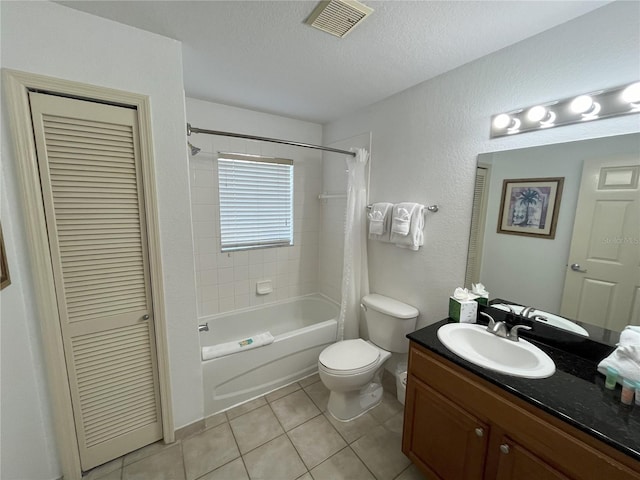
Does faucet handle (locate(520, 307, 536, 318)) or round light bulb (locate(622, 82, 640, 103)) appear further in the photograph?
faucet handle (locate(520, 307, 536, 318))

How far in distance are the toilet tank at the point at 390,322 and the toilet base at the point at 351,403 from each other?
0.38 metres

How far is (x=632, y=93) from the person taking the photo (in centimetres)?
107

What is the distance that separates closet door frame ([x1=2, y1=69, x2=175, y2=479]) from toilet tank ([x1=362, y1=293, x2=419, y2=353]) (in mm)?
1446

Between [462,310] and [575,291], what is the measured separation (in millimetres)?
506

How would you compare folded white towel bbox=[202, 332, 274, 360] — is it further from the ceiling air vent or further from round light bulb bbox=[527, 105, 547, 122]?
round light bulb bbox=[527, 105, 547, 122]

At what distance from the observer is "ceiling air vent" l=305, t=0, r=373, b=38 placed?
1106mm

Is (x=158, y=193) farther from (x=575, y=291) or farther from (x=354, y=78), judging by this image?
(x=575, y=291)

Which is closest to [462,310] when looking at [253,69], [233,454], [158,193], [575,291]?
[575,291]

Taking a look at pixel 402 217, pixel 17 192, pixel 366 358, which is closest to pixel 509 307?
pixel 402 217

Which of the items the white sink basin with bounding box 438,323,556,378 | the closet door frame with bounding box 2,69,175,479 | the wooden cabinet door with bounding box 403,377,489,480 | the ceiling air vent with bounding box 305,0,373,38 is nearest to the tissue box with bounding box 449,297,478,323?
the white sink basin with bounding box 438,323,556,378

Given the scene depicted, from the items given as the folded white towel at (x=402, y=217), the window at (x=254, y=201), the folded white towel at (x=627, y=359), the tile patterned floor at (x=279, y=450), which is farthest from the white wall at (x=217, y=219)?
the folded white towel at (x=627, y=359)

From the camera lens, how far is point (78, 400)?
1.37m

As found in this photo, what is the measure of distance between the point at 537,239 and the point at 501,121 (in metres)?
0.68

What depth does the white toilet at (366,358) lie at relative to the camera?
5.76ft
